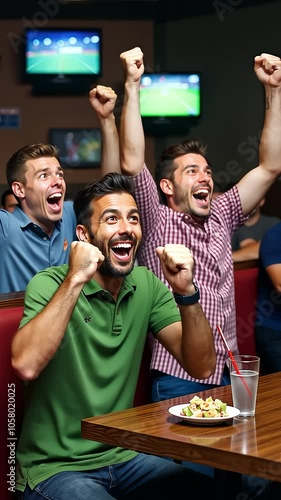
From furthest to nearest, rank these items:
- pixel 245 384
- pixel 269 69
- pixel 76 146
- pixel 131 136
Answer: pixel 76 146 < pixel 269 69 < pixel 131 136 < pixel 245 384

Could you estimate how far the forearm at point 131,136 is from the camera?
3.10 metres

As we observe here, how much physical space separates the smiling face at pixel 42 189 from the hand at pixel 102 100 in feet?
1.71

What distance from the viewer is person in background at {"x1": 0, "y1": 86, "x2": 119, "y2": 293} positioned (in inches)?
135

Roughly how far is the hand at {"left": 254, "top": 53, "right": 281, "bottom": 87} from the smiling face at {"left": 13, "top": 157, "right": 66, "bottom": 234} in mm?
925

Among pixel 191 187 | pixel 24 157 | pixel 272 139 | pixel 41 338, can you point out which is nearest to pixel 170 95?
pixel 24 157

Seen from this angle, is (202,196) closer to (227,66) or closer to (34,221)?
(34,221)

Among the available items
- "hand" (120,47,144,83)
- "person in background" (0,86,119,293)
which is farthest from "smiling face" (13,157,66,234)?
"hand" (120,47,144,83)

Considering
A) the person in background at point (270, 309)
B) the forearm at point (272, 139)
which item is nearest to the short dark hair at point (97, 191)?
the forearm at point (272, 139)

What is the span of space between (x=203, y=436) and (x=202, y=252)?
1.26 metres

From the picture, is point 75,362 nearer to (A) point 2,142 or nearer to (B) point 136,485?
(B) point 136,485

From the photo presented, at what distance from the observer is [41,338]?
224 centimetres

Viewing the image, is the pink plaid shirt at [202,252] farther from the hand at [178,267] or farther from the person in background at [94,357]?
the hand at [178,267]

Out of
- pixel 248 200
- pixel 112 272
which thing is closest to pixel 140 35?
pixel 248 200

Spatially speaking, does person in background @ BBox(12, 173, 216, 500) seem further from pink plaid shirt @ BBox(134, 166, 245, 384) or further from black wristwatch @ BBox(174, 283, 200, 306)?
pink plaid shirt @ BBox(134, 166, 245, 384)
